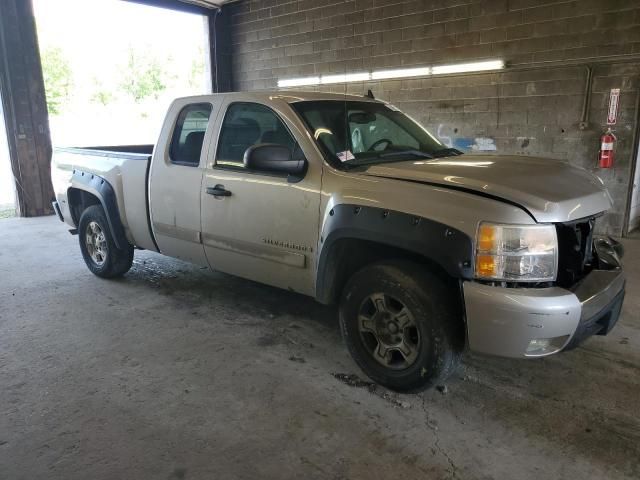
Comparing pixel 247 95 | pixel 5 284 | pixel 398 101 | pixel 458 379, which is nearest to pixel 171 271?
pixel 5 284

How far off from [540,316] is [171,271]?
413cm

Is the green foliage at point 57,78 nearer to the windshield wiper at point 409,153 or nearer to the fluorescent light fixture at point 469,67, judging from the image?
the fluorescent light fixture at point 469,67

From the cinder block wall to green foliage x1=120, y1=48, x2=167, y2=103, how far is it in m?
11.8

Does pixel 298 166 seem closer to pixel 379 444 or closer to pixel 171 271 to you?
pixel 379 444

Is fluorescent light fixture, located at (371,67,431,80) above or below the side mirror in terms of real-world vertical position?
above

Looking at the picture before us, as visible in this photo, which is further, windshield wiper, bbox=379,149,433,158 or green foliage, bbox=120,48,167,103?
green foliage, bbox=120,48,167,103

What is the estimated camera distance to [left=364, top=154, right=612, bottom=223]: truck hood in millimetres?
2539

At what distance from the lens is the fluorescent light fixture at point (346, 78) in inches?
372

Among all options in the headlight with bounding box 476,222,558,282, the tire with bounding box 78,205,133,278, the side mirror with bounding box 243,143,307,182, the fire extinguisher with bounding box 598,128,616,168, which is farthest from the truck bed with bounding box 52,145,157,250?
the fire extinguisher with bounding box 598,128,616,168

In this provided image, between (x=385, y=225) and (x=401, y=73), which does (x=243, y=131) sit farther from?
(x=401, y=73)

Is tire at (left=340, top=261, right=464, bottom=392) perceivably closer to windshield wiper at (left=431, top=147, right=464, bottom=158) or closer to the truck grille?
the truck grille

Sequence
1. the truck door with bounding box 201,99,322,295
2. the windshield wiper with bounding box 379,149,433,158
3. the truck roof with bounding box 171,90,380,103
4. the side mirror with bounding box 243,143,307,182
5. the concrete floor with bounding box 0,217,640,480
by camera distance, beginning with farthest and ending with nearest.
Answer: the truck roof with bounding box 171,90,380,103
the windshield wiper with bounding box 379,149,433,158
the truck door with bounding box 201,99,322,295
the side mirror with bounding box 243,143,307,182
the concrete floor with bounding box 0,217,640,480

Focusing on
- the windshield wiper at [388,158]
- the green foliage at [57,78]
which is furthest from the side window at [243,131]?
the green foliage at [57,78]

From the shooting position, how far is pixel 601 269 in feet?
9.88
